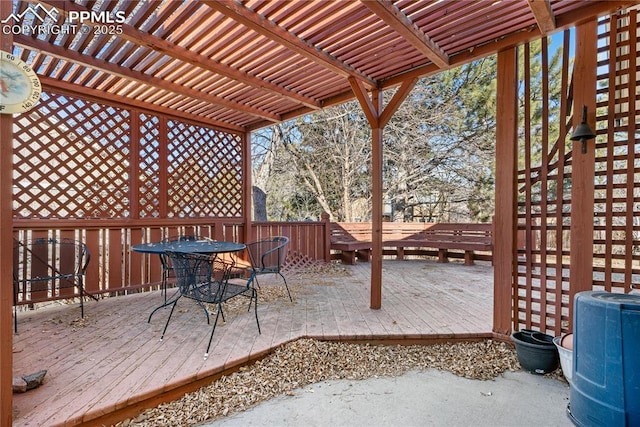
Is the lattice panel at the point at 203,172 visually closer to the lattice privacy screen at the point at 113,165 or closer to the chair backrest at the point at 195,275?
the lattice privacy screen at the point at 113,165

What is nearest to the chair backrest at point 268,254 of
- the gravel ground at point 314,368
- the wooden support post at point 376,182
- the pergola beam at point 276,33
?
the wooden support post at point 376,182

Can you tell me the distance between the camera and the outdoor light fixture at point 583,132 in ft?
7.19

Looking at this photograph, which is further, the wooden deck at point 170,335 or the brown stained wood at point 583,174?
the brown stained wood at point 583,174

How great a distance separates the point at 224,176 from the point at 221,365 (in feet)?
11.7

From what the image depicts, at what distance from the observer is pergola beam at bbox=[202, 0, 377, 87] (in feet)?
7.02

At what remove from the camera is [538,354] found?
2.33 meters

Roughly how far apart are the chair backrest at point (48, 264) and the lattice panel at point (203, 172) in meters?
1.33

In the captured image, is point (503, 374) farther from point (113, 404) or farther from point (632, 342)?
point (113, 404)

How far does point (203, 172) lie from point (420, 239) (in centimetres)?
488

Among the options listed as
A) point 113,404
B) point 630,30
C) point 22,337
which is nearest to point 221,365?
point 113,404

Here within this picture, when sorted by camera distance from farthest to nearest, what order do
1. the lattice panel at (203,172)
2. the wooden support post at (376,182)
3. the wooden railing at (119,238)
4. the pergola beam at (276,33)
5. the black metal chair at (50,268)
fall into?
the lattice panel at (203,172) < the wooden railing at (119,238) < the wooden support post at (376,182) < the black metal chair at (50,268) < the pergola beam at (276,33)

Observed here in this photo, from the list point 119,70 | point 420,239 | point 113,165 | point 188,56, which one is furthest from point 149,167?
point 420,239

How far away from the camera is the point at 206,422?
1792mm

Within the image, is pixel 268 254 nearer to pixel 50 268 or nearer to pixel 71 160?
pixel 50 268
